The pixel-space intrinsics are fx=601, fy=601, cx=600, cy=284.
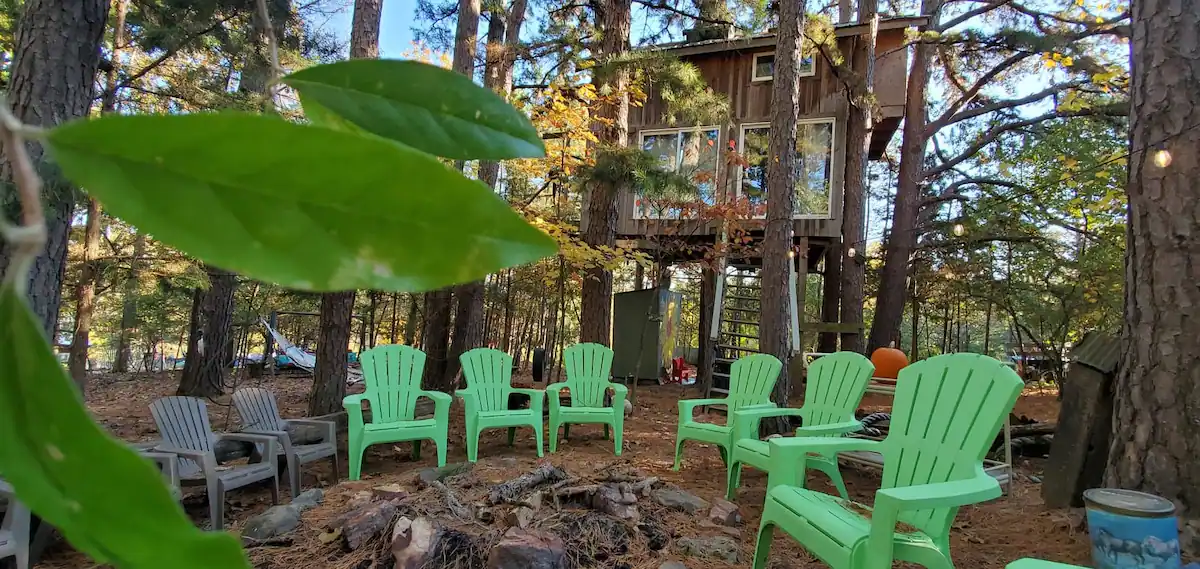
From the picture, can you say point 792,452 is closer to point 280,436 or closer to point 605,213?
point 280,436

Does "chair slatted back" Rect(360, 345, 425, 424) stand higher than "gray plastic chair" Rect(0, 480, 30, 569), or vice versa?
"chair slatted back" Rect(360, 345, 425, 424)

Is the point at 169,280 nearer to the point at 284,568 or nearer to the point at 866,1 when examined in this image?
the point at 284,568

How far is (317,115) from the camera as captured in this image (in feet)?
0.89

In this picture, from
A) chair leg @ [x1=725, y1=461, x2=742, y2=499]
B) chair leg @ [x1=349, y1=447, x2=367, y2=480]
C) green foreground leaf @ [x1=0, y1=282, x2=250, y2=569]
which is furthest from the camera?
chair leg @ [x1=349, y1=447, x2=367, y2=480]

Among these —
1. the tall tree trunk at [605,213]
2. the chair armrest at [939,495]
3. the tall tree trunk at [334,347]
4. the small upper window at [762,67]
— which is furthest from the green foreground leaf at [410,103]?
the small upper window at [762,67]

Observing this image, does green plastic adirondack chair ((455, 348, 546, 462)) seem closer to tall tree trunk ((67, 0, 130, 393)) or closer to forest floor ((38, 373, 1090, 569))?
forest floor ((38, 373, 1090, 569))

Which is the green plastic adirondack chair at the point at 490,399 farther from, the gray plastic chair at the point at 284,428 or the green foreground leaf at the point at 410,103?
the green foreground leaf at the point at 410,103

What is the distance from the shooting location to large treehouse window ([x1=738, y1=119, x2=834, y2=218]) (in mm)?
9602

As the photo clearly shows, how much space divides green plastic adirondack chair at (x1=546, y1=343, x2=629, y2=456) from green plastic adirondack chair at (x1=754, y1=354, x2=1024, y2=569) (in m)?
2.49

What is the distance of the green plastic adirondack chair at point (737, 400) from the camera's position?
15.0 ft

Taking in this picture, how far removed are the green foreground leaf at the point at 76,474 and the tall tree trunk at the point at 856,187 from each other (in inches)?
383

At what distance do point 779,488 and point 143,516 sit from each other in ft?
9.75

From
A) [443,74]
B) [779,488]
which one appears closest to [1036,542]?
[779,488]

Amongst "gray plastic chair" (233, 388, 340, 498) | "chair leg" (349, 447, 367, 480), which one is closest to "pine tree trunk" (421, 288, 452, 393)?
"gray plastic chair" (233, 388, 340, 498)
